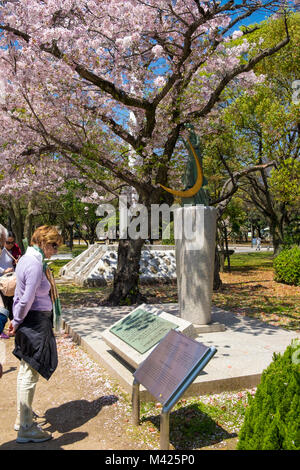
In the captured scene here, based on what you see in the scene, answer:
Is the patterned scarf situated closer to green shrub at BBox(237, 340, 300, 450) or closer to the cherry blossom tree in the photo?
green shrub at BBox(237, 340, 300, 450)

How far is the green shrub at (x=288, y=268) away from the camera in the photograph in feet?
50.6

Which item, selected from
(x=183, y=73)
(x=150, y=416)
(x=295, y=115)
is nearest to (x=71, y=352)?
(x=150, y=416)

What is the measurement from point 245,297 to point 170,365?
9.71 metres

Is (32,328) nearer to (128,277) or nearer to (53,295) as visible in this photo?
(53,295)

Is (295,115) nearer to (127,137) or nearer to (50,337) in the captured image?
(127,137)

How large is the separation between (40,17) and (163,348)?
24.5 ft

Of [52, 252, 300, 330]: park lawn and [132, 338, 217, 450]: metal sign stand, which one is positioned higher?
A: [132, 338, 217, 450]: metal sign stand

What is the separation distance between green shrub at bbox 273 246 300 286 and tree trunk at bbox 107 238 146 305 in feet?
22.6

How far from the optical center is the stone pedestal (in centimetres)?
785

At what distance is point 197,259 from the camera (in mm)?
7871

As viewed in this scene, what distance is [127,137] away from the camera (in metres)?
10.8

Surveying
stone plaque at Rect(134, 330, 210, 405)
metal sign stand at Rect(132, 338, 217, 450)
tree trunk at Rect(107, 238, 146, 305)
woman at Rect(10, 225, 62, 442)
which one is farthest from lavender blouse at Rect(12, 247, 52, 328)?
tree trunk at Rect(107, 238, 146, 305)

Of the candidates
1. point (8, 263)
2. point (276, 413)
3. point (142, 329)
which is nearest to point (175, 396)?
point (276, 413)

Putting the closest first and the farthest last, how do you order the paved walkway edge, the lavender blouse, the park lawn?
1. the lavender blouse
2. the paved walkway edge
3. the park lawn
